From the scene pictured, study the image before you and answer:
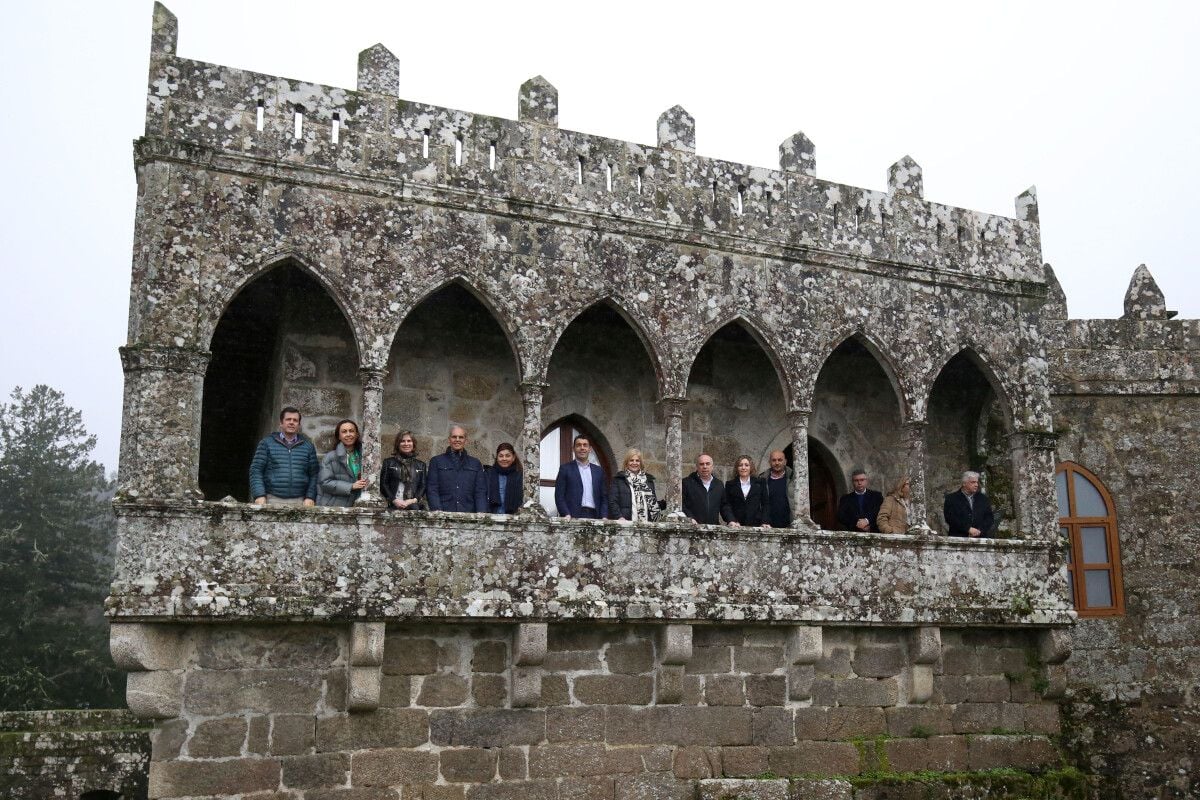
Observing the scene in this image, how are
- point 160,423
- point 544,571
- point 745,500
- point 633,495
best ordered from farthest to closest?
1. point 745,500
2. point 633,495
3. point 544,571
4. point 160,423

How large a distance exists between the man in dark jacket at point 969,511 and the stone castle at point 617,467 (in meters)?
0.33

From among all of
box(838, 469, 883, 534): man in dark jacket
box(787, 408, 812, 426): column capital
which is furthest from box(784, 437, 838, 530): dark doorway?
box(787, 408, 812, 426): column capital

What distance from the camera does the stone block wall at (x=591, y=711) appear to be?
931cm

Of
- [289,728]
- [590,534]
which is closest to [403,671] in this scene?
[289,728]

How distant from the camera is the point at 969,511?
1213 cm

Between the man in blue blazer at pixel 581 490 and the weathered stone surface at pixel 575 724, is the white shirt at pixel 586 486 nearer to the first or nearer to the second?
the man in blue blazer at pixel 581 490

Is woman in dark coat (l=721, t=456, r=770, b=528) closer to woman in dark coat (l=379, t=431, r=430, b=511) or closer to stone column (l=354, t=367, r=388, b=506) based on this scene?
woman in dark coat (l=379, t=431, r=430, b=511)

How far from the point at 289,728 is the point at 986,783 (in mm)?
6335

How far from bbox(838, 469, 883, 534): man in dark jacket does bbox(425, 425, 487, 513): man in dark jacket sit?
392 centimetres

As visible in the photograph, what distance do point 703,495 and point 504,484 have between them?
188 centimetres

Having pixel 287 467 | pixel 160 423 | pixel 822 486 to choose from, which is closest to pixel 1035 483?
pixel 822 486

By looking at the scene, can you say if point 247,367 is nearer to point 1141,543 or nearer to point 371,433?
point 371,433

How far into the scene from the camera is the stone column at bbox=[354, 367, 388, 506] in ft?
32.0

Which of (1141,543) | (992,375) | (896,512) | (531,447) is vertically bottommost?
(1141,543)
